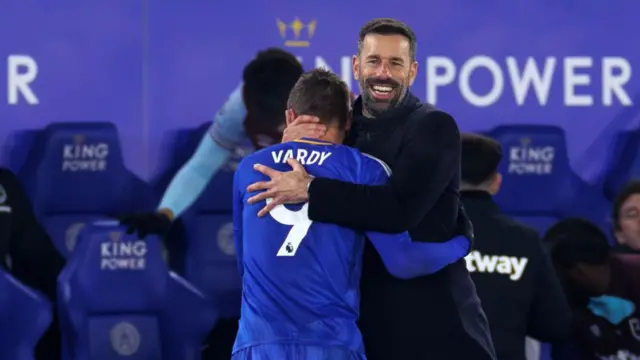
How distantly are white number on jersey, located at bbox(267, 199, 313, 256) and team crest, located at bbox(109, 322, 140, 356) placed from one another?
257 centimetres

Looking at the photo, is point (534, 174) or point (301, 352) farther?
point (534, 174)

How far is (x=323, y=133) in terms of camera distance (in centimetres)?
335

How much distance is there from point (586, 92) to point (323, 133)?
3.10 meters

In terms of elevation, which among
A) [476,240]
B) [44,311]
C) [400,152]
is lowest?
[44,311]

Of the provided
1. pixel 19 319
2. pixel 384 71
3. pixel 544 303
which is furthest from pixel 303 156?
pixel 19 319

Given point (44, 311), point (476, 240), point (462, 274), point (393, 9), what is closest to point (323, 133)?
point (462, 274)

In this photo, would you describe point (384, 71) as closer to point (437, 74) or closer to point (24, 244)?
point (437, 74)

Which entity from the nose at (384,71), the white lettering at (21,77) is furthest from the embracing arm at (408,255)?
the white lettering at (21,77)

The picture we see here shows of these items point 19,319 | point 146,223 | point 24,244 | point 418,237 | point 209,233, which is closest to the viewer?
point 418,237

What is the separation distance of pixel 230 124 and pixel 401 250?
286cm

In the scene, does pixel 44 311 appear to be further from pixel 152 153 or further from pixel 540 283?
pixel 540 283

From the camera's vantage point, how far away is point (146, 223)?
19.2 ft

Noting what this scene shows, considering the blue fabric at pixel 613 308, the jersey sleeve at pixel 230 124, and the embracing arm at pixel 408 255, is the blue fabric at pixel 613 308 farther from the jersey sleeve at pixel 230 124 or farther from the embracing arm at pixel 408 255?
the embracing arm at pixel 408 255

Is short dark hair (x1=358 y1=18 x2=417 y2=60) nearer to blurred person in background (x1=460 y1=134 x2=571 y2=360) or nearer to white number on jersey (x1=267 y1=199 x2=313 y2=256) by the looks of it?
white number on jersey (x1=267 y1=199 x2=313 y2=256)
